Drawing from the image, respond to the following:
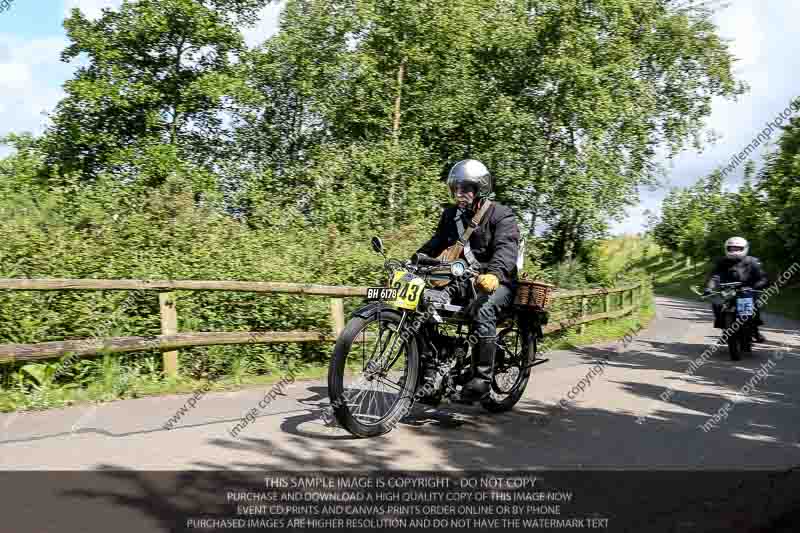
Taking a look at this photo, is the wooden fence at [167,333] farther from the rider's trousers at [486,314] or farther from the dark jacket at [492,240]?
the rider's trousers at [486,314]

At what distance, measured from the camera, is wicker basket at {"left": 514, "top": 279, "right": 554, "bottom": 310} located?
7.19 meters

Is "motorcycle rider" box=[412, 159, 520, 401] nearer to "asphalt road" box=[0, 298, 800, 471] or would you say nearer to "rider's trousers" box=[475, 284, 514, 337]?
"rider's trousers" box=[475, 284, 514, 337]

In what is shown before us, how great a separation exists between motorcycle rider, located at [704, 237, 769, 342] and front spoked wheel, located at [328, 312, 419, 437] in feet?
31.8

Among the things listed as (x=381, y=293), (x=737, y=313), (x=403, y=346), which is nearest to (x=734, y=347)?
(x=737, y=313)

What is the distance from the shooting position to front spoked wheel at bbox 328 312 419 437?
566 cm

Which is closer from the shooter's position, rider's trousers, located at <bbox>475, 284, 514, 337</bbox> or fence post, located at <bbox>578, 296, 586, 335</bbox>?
rider's trousers, located at <bbox>475, 284, 514, 337</bbox>

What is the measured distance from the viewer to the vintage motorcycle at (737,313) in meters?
13.6

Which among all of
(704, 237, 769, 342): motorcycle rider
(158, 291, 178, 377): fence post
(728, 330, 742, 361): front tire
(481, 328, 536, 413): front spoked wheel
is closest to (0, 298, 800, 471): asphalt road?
(481, 328, 536, 413): front spoked wheel

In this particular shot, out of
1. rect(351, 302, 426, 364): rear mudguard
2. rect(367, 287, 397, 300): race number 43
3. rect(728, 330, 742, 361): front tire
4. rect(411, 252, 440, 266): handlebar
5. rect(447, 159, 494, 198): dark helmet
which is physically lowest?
rect(728, 330, 742, 361): front tire

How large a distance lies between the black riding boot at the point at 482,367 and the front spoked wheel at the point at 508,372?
674 millimetres

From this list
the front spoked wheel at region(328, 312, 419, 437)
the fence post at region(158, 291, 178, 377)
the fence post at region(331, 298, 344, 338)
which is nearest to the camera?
the front spoked wheel at region(328, 312, 419, 437)

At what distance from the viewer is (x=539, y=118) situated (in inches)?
1186

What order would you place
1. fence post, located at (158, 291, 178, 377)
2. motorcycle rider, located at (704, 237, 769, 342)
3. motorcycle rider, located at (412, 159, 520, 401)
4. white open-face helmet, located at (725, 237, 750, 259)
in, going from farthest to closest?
white open-face helmet, located at (725, 237, 750, 259), motorcycle rider, located at (704, 237, 769, 342), fence post, located at (158, 291, 178, 377), motorcycle rider, located at (412, 159, 520, 401)

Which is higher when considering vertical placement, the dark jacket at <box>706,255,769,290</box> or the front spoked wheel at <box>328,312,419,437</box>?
the dark jacket at <box>706,255,769,290</box>
